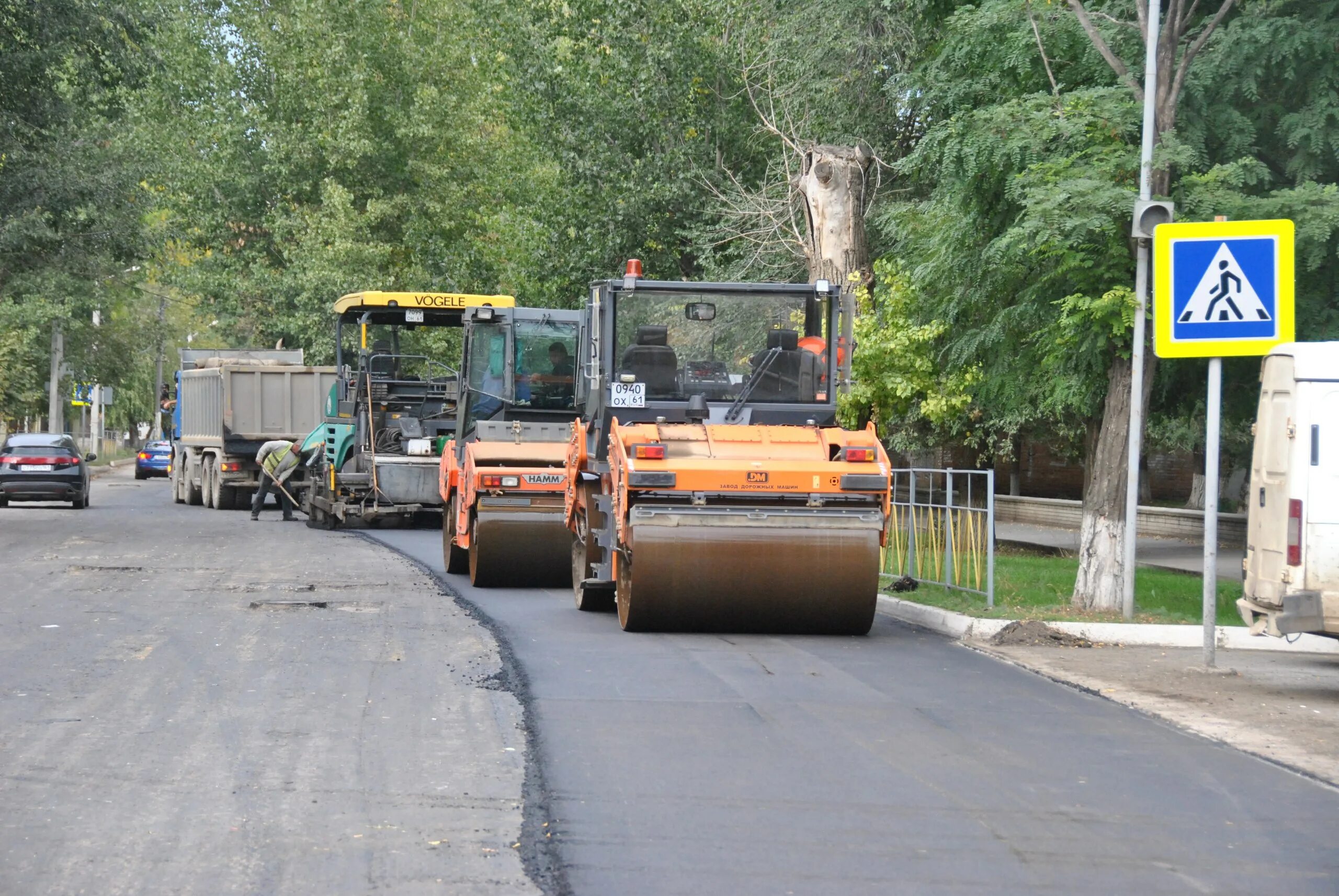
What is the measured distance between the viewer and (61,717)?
8359 millimetres

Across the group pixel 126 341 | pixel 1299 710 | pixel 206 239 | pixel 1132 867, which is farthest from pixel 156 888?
Result: pixel 126 341

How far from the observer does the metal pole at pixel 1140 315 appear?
510 inches

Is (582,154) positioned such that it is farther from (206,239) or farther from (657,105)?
(206,239)

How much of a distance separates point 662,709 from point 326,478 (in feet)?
57.5

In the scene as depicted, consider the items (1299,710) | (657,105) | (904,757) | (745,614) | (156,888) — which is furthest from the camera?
(657,105)

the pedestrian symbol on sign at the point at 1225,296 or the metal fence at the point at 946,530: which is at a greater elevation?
the pedestrian symbol on sign at the point at 1225,296

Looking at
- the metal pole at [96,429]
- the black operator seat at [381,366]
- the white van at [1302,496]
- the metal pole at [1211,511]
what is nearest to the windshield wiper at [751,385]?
the metal pole at [1211,511]

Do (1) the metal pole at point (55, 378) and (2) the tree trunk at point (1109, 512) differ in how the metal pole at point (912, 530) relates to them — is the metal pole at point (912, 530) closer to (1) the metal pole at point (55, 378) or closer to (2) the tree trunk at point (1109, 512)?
(2) the tree trunk at point (1109, 512)

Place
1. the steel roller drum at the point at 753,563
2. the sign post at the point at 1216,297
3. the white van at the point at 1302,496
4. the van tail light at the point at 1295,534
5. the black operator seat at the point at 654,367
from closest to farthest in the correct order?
the white van at the point at 1302,496 → the van tail light at the point at 1295,534 → the sign post at the point at 1216,297 → the steel roller drum at the point at 753,563 → the black operator seat at the point at 654,367

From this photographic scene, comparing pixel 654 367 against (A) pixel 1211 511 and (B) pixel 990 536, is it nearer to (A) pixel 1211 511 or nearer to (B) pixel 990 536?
(B) pixel 990 536

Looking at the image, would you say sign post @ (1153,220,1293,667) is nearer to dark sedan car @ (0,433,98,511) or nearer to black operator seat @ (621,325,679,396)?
black operator seat @ (621,325,679,396)

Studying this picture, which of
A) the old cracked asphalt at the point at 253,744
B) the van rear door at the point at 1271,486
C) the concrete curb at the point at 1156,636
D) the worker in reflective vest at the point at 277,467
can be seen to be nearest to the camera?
the old cracked asphalt at the point at 253,744

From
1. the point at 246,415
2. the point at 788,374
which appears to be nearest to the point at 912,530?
the point at 788,374

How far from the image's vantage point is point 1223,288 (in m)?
10.8
